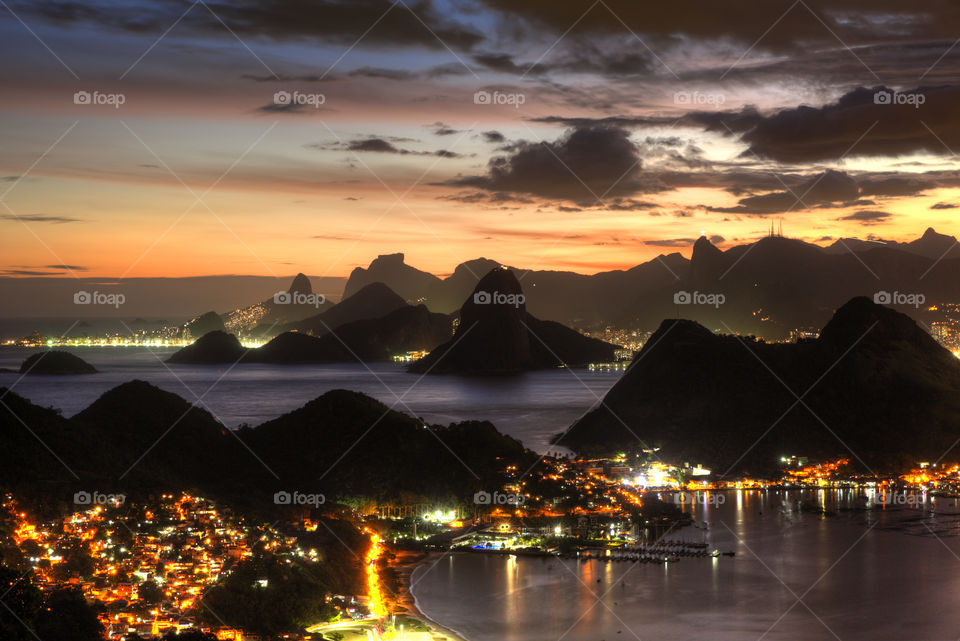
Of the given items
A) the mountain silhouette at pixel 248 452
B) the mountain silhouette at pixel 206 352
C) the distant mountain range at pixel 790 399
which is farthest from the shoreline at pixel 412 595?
the mountain silhouette at pixel 206 352

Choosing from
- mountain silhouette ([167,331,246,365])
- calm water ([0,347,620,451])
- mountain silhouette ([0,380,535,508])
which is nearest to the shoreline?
mountain silhouette ([0,380,535,508])

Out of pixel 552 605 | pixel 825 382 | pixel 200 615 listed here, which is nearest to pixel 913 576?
pixel 552 605

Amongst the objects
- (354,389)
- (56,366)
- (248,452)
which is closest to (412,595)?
(248,452)

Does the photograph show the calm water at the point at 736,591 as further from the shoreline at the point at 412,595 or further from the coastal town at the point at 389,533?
the coastal town at the point at 389,533

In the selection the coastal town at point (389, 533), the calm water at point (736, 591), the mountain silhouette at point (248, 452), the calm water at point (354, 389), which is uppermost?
the calm water at point (354, 389)

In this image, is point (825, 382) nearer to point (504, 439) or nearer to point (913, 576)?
point (504, 439)

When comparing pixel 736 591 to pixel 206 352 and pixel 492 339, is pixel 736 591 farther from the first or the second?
pixel 206 352

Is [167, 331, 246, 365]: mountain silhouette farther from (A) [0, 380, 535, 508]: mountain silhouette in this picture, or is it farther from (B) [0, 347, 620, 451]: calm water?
(A) [0, 380, 535, 508]: mountain silhouette
